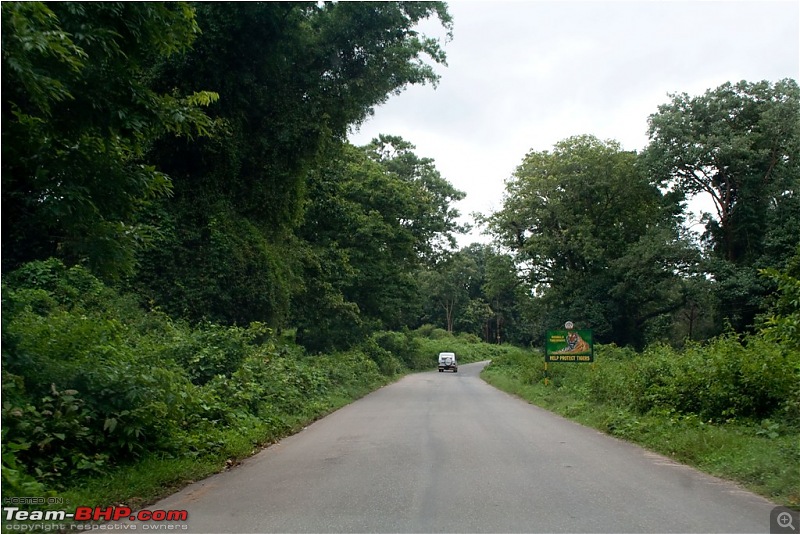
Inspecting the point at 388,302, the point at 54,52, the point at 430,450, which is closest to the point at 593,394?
the point at 430,450

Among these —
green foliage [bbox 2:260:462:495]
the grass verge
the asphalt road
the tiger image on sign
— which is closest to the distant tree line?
green foliage [bbox 2:260:462:495]

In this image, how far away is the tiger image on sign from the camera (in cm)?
2484

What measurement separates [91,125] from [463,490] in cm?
624

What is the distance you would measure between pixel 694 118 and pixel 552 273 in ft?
46.5

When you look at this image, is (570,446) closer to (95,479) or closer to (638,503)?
(638,503)

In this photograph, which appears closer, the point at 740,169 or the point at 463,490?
the point at 463,490

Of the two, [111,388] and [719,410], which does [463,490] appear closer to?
[111,388]

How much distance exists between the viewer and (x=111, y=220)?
26.7ft
